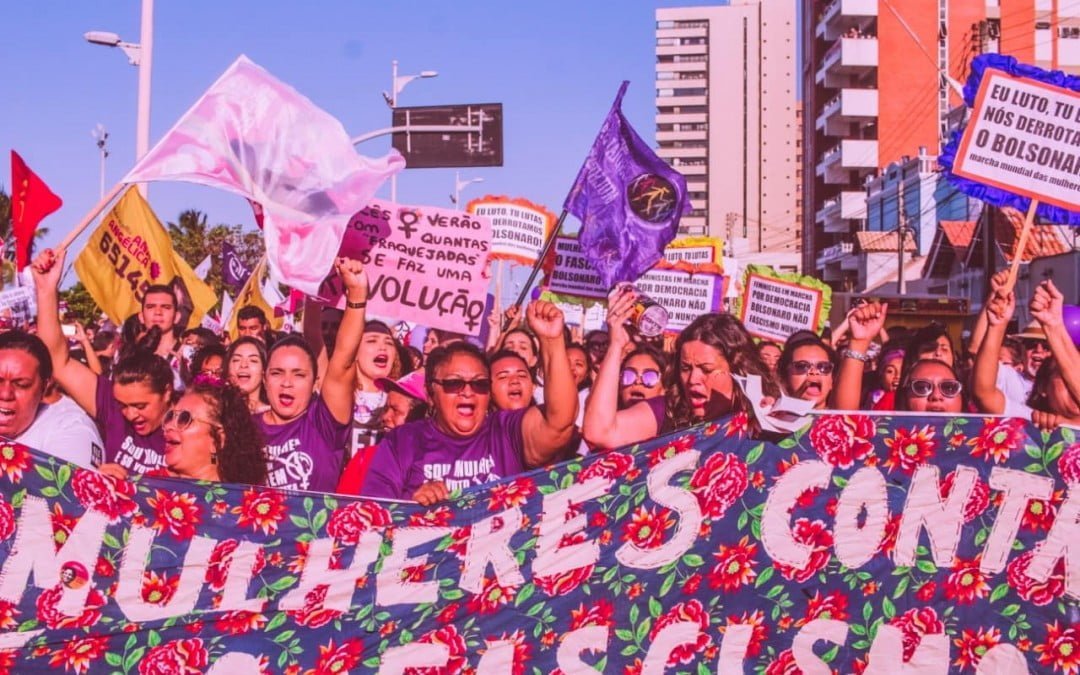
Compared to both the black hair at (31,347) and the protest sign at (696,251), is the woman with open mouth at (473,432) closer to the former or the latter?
the black hair at (31,347)

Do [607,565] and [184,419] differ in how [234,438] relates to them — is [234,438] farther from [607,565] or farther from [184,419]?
[607,565]

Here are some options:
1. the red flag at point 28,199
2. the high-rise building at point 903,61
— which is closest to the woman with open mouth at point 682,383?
the red flag at point 28,199

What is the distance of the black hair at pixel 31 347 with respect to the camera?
5.29 meters

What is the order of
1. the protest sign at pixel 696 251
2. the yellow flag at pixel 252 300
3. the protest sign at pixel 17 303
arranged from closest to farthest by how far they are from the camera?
the protest sign at pixel 17 303
the yellow flag at pixel 252 300
the protest sign at pixel 696 251

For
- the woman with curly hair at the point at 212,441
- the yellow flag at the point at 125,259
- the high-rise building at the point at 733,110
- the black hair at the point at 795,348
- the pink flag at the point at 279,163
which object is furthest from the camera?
the high-rise building at the point at 733,110

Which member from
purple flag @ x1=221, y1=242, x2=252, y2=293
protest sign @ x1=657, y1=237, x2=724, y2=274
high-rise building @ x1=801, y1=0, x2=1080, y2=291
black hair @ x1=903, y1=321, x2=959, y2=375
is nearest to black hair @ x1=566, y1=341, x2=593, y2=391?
black hair @ x1=903, y1=321, x2=959, y2=375

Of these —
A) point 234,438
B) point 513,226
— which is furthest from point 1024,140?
point 513,226

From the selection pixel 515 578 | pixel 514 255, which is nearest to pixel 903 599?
pixel 515 578

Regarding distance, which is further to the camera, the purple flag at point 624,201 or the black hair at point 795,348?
the purple flag at point 624,201

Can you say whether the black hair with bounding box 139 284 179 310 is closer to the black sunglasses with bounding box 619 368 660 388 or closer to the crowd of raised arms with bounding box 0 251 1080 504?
the crowd of raised arms with bounding box 0 251 1080 504

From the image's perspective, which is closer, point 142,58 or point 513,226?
point 513,226

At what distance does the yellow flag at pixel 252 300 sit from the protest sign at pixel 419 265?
254 cm

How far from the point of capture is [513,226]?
11.1 m

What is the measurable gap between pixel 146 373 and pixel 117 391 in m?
0.14
